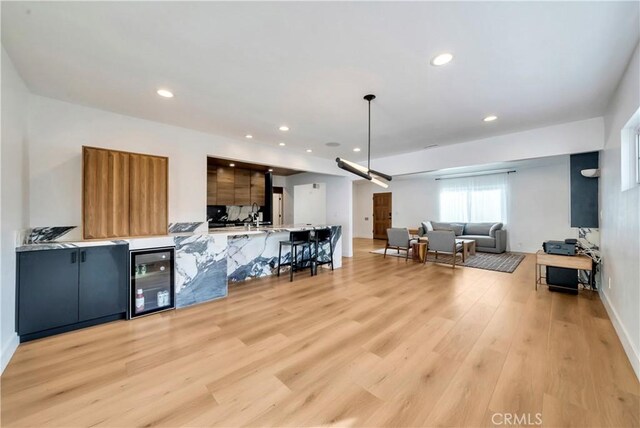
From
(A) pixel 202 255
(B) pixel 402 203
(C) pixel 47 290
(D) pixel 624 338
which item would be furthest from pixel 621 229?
(B) pixel 402 203

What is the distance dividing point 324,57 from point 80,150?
319 cm

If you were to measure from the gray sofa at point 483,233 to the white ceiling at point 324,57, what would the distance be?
4499 millimetres

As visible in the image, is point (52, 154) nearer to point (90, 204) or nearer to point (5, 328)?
point (90, 204)

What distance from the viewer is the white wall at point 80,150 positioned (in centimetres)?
287

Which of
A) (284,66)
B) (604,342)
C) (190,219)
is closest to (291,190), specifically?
(190,219)

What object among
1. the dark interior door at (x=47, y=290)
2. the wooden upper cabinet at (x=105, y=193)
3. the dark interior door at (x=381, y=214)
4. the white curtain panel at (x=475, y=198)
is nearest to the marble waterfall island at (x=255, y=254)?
the wooden upper cabinet at (x=105, y=193)

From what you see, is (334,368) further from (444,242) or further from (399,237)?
(399,237)

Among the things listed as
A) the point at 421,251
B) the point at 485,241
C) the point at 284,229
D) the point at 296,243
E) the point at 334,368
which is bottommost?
the point at 334,368

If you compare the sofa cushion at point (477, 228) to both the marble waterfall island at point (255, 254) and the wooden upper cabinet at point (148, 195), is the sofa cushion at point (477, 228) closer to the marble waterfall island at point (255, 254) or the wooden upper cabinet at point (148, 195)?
the marble waterfall island at point (255, 254)

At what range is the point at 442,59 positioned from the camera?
2.16 m

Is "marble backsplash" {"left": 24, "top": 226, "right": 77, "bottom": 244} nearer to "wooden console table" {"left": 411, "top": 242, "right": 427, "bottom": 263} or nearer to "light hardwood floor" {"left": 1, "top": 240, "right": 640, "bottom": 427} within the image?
"light hardwood floor" {"left": 1, "top": 240, "right": 640, "bottom": 427}

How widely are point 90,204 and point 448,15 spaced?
3.90 m

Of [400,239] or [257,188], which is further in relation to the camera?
[257,188]

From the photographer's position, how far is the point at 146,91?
9.02 ft
